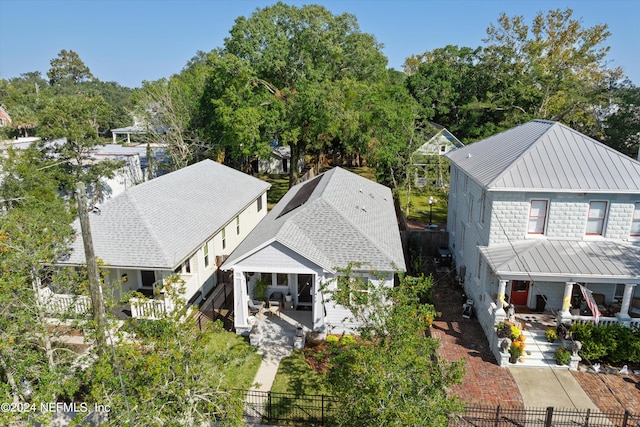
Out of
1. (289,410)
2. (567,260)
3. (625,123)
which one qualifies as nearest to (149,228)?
(289,410)

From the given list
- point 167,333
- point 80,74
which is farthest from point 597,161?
point 80,74

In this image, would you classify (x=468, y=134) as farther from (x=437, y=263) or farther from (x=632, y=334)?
(x=632, y=334)

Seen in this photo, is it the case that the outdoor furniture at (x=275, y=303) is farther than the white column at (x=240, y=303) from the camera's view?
Yes

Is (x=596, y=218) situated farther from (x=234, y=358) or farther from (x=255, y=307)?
(x=234, y=358)

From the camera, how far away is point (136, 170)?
4034 cm

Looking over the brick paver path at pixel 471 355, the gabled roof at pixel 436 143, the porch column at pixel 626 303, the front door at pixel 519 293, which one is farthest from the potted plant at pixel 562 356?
the gabled roof at pixel 436 143

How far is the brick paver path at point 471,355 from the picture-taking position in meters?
14.0

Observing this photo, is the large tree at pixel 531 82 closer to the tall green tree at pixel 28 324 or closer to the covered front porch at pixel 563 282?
the covered front porch at pixel 563 282

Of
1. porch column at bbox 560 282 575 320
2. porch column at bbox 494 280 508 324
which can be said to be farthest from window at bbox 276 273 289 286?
porch column at bbox 560 282 575 320

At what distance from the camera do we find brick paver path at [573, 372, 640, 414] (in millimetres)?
13539

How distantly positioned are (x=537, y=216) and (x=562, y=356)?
5.75 meters

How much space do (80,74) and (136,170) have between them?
102201 millimetres

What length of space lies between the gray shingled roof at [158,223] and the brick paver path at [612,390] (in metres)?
16.2

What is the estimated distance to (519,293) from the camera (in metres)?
18.9
